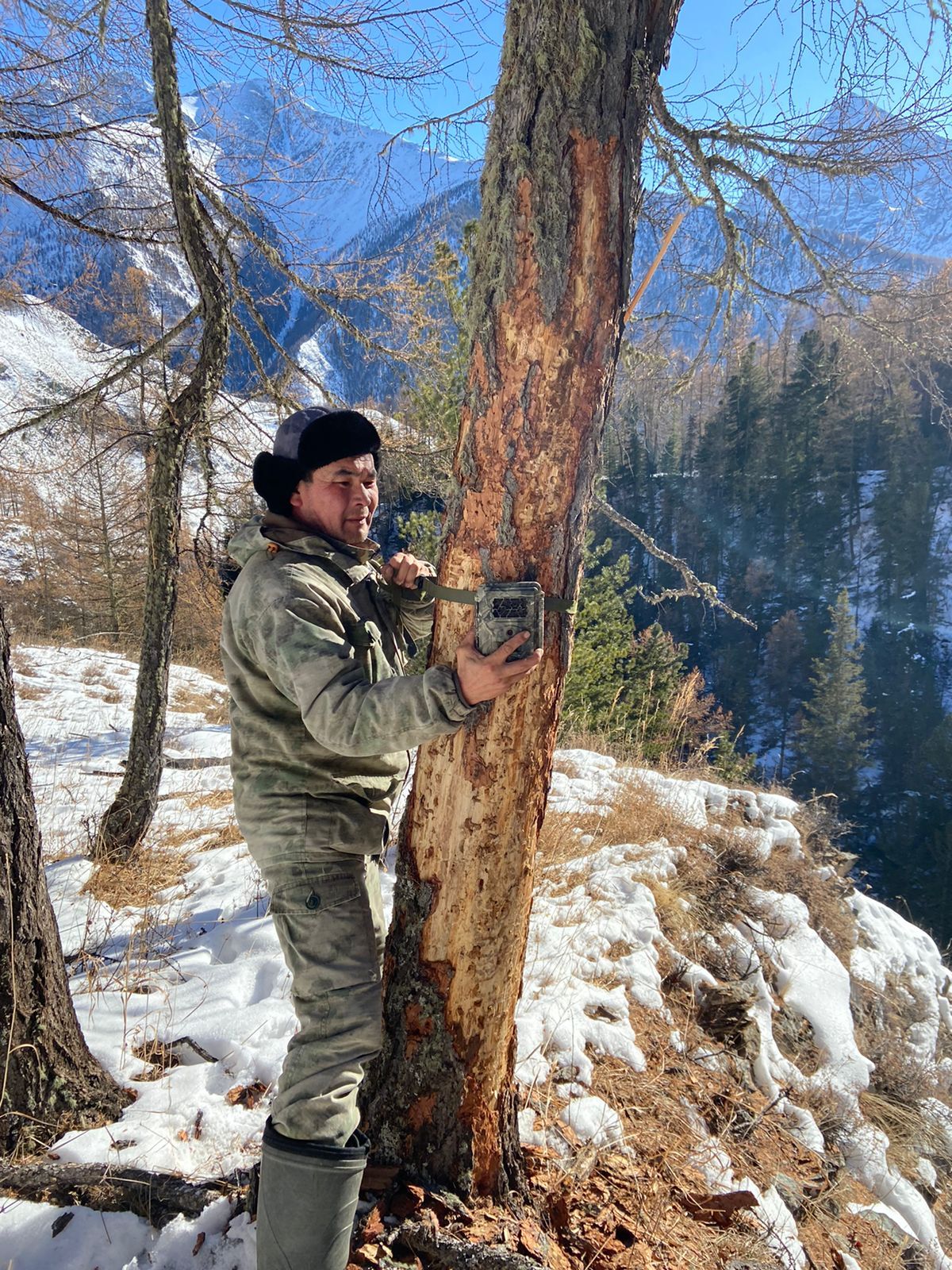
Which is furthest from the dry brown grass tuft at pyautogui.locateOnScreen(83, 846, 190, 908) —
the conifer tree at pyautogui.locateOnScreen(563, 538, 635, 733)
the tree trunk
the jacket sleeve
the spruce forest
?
the spruce forest

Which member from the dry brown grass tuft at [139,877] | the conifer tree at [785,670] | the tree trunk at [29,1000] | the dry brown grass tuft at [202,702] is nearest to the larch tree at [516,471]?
the tree trunk at [29,1000]

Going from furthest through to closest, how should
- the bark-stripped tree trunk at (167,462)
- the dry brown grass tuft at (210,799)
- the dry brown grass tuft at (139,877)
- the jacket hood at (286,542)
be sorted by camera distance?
the dry brown grass tuft at (210,799), the dry brown grass tuft at (139,877), the bark-stripped tree trunk at (167,462), the jacket hood at (286,542)

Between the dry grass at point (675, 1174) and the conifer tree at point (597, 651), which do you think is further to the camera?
the conifer tree at point (597, 651)

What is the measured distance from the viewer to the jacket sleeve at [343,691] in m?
1.43

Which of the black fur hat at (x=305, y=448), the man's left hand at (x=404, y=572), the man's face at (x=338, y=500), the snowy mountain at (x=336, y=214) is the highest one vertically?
the snowy mountain at (x=336, y=214)

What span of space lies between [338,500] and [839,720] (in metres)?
34.7

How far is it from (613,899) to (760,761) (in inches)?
1453

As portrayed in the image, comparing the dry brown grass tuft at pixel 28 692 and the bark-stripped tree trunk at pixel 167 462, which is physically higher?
the bark-stripped tree trunk at pixel 167 462

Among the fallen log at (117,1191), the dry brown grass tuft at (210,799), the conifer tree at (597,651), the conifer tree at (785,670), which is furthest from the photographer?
the conifer tree at (785,670)

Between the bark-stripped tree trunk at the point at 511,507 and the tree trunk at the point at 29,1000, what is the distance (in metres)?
0.94

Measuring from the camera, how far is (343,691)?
1.47 m

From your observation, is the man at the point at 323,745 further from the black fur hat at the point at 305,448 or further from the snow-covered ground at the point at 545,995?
the snow-covered ground at the point at 545,995

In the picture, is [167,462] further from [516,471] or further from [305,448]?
[516,471]

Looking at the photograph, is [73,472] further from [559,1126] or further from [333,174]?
[559,1126]
